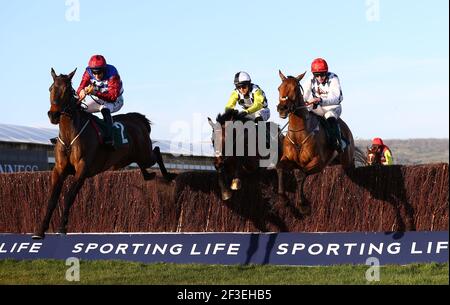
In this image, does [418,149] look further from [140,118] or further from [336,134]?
[336,134]

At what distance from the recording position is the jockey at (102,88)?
478 inches

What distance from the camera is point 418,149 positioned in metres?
111

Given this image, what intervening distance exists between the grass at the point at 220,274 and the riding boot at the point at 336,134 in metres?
2.38

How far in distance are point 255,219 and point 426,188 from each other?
2.64 meters

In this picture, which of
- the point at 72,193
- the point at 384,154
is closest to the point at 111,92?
the point at 72,193

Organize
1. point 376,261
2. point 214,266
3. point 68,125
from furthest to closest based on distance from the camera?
point 68,125
point 214,266
point 376,261

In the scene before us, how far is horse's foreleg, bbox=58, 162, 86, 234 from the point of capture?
10.9m

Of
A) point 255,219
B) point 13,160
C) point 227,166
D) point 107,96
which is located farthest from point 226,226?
point 13,160

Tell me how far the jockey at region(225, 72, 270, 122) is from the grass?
259cm

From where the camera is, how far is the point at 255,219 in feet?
40.1

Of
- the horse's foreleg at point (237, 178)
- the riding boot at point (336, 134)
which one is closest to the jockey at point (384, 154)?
the riding boot at point (336, 134)

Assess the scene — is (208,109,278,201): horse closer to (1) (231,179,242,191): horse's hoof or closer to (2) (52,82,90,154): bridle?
(1) (231,179,242,191): horse's hoof

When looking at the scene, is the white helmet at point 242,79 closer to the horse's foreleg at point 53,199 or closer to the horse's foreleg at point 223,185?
the horse's foreleg at point 223,185

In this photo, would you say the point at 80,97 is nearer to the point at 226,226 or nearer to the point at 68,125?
the point at 68,125
